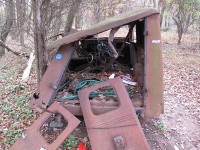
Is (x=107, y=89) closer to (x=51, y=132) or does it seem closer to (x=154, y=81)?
(x=154, y=81)

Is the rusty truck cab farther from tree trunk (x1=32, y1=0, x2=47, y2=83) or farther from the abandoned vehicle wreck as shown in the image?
tree trunk (x1=32, y1=0, x2=47, y2=83)

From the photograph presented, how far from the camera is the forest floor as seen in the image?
3.89 meters

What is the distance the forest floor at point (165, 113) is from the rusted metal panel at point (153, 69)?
77cm

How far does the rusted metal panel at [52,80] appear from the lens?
354 centimetres

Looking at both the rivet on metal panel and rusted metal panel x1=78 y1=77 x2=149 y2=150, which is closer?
rusted metal panel x1=78 y1=77 x2=149 y2=150

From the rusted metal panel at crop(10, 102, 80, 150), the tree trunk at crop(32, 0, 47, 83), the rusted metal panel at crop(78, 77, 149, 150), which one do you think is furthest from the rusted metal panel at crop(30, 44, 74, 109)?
the tree trunk at crop(32, 0, 47, 83)

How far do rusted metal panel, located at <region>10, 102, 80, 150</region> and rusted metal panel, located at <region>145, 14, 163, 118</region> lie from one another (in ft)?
3.83

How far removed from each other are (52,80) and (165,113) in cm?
276

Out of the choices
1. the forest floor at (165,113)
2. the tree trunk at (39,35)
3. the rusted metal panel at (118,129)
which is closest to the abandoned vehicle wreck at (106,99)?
the rusted metal panel at (118,129)

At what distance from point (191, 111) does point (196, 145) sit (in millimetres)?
1467

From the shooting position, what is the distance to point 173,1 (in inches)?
561

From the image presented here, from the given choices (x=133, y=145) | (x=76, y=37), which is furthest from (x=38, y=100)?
(x=133, y=145)

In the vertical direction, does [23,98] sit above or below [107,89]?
below

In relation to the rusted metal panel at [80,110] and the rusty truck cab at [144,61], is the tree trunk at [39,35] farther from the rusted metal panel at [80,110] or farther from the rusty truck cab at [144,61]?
the rusted metal panel at [80,110]
